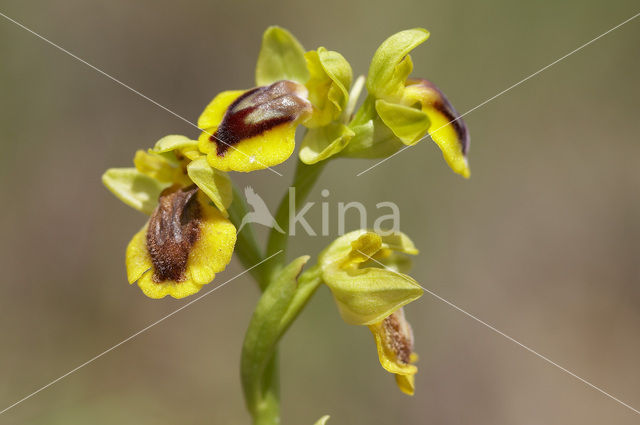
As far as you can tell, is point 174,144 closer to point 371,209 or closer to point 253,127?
point 253,127

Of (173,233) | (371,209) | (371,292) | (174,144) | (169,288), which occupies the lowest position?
(371,209)

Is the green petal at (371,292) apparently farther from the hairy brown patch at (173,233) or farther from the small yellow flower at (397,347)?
the hairy brown patch at (173,233)

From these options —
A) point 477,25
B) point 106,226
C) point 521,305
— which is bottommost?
point 521,305

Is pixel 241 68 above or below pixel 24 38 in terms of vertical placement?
below

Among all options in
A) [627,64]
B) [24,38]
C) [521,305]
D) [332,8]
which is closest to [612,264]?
[521,305]

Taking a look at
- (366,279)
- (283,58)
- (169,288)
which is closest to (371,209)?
(283,58)

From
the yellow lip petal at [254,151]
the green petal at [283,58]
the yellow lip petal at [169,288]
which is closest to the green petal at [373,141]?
the yellow lip petal at [254,151]

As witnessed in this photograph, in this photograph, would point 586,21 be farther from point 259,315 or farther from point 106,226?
point 259,315
